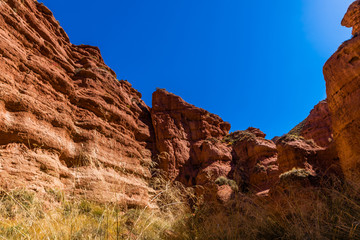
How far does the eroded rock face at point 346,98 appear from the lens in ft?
25.0

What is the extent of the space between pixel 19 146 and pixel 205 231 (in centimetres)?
839

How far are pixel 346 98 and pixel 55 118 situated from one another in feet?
44.6

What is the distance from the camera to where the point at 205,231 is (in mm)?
3248

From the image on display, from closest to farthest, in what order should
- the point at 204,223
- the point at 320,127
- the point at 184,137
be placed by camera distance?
1. the point at 204,223
2. the point at 184,137
3. the point at 320,127

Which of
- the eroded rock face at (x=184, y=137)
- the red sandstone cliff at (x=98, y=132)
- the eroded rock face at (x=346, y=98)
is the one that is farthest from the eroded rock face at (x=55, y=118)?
the eroded rock face at (x=346, y=98)

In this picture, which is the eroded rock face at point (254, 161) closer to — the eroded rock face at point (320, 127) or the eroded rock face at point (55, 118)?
the eroded rock face at point (55, 118)

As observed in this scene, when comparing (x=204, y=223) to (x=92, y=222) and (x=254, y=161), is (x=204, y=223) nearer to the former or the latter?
(x=92, y=222)

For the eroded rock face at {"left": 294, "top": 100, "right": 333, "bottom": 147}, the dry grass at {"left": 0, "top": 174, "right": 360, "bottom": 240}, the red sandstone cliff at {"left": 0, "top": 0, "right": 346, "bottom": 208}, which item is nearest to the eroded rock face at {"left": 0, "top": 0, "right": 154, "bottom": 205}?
the red sandstone cliff at {"left": 0, "top": 0, "right": 346, "bottom": 208}

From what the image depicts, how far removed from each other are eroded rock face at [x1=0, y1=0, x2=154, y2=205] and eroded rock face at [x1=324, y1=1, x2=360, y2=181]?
7984 millimetres

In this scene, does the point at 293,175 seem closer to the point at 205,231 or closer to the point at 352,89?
the point at 352,89

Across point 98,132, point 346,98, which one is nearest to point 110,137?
point 98,132

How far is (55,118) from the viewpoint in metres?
10.3

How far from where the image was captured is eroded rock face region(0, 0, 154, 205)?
796 cm

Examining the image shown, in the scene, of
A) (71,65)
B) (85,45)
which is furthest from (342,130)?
(85,45)
